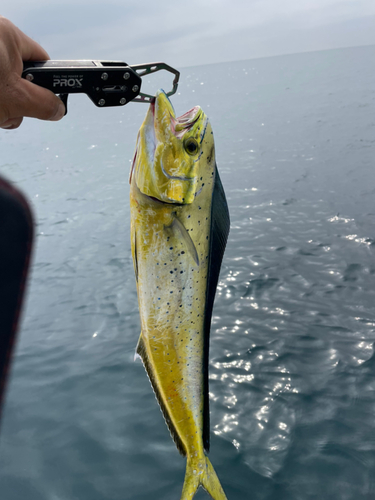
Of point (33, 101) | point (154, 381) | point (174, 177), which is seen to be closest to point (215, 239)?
point (174, 177)

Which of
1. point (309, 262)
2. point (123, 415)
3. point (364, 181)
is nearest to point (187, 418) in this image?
point (123, 415)

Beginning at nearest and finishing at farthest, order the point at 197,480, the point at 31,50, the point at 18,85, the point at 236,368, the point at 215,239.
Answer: the point at 18,85 < the point at 31,50 < the point at 215,239 < the point at 197,480 < the point at 236,368

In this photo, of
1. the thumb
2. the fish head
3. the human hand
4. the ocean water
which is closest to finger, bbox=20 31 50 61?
the human hand

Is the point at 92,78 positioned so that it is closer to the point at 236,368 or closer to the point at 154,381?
the point at 154,381

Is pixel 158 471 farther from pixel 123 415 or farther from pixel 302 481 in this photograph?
pixel 302 481

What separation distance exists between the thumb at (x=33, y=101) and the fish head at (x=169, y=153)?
1.40 feet

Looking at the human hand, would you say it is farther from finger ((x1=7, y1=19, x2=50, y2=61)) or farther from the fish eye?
the fish eye

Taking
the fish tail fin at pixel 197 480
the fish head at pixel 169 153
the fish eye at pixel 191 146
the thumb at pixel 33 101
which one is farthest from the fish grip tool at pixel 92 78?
the fish tail fin at pixel 197 480

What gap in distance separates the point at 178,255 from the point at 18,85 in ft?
3.41

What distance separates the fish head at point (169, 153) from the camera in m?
1.90

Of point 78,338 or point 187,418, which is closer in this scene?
point 187,418

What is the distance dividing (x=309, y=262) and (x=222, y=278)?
5.81ft

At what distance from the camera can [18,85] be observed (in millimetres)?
1547

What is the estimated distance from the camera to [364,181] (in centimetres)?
1187
